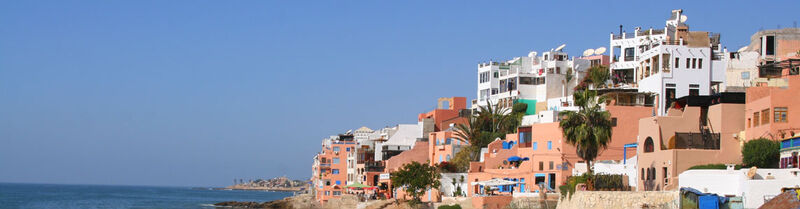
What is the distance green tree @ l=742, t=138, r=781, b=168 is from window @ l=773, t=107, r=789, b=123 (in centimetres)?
138

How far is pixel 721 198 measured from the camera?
1652 inches

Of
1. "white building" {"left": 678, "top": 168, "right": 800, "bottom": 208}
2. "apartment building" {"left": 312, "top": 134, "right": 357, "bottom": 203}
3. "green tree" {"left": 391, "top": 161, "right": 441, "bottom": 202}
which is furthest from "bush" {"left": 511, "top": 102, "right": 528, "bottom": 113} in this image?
"white building" {"left": 678, "top": 168, "right": 800, "bottom": 208}

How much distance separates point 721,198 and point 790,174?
3002 mm

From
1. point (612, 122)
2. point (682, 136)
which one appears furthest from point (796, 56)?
point (682, 136)

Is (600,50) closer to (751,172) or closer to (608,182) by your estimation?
(608,182)

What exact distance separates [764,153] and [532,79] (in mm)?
50652

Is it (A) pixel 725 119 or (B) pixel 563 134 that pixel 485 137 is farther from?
(A) pixel 725 119

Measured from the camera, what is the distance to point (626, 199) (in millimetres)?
46531

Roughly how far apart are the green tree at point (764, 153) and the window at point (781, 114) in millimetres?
1385

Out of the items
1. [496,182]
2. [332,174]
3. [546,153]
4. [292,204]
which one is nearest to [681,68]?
[546,153]

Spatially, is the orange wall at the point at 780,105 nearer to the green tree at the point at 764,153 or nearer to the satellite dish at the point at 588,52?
the green tree at the point at 764,153

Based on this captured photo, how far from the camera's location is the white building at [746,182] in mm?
40500

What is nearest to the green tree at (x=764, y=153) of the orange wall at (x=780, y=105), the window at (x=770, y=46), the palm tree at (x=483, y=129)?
the orange wall at (x=780, y=105)

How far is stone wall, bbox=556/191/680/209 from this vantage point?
4512cm
